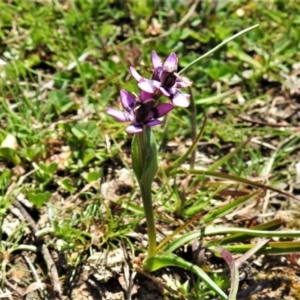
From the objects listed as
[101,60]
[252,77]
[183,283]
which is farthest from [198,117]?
[183,283]

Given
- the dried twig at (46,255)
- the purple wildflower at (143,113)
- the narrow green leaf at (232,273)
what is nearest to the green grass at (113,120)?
the dried twig at (46,255)

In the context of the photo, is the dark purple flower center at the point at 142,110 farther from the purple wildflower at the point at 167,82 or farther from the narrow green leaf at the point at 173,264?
the narrow green leaf at the point at 173,264

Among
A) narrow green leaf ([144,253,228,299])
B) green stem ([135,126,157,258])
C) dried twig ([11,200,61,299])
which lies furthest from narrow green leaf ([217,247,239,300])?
dried twig ([11,200,61,299])

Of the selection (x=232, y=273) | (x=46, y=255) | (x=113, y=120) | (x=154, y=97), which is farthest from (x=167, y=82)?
(x=113, y=120)

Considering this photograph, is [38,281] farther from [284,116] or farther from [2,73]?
[284,116]

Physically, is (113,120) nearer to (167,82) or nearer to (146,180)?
(146,180)

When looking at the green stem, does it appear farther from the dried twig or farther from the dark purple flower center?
the dried twig
